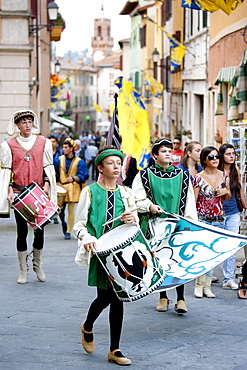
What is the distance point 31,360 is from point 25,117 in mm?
3388

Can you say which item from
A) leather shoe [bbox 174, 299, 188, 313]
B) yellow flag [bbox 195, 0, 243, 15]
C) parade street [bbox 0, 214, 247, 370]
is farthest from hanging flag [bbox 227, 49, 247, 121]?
leather shoe [bbox 174, 299, 188, 313]

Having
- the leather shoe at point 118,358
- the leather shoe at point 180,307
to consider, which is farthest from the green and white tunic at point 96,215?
the leather shoe at point 180,307

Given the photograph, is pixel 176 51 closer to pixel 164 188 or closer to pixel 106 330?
pixel 164 188

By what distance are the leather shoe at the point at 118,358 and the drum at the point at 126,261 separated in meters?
0.40

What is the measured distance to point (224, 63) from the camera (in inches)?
750

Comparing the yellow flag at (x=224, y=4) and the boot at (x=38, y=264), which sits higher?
the yellow flag at (x=224, y=4)

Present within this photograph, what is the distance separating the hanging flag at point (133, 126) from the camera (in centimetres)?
1259

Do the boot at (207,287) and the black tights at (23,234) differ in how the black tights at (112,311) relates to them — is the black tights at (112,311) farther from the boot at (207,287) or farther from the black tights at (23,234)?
the black tights at (23,234)

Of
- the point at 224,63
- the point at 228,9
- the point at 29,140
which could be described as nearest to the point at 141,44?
the point at 224,63

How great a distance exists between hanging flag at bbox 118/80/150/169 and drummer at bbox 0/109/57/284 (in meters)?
3.72

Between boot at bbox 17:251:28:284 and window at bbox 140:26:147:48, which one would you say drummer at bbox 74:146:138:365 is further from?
window at bbox 140:26:147:48

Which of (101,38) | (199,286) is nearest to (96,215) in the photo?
(199,286)

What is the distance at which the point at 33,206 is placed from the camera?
848 centimetres

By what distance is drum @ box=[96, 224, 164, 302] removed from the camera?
5.64m
